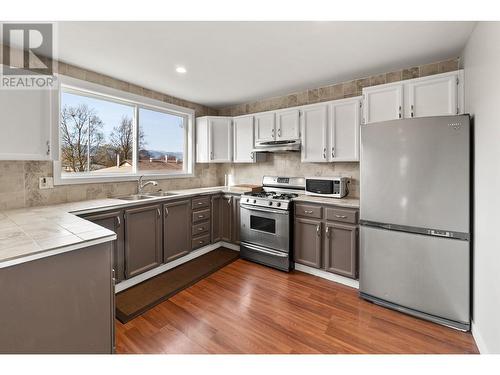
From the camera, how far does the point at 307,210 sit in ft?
9.45

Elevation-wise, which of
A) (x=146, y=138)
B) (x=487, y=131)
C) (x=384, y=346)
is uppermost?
(x=146, y=138)

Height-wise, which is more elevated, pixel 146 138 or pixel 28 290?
pixel 146 138

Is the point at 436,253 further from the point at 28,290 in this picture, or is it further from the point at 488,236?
the point at 28,290

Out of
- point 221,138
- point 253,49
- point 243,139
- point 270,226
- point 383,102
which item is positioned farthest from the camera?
point 221,138

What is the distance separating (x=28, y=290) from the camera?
1150 mm

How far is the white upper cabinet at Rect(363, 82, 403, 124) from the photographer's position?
2.44 m

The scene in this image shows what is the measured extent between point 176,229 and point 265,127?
1.96 meters

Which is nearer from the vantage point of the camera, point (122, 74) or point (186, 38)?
point (186, 38)

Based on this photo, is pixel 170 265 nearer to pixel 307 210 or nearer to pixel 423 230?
pixel 307 210

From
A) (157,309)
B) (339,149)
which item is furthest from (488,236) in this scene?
(157,309)

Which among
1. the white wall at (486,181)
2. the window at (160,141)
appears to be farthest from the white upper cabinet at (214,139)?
the white wall at (486,181)

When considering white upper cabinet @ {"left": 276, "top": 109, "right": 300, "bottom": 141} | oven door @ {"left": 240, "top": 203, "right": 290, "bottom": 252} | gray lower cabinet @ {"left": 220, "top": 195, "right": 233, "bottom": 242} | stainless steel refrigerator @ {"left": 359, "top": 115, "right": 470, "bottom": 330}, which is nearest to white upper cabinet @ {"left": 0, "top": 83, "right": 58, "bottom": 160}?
gray lower cabinet @ {"left": 220, "top": 195, "right": 233, "bottom": 242}

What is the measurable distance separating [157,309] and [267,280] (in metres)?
1.23

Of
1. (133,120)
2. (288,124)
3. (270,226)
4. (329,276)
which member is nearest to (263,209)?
(270,226)
